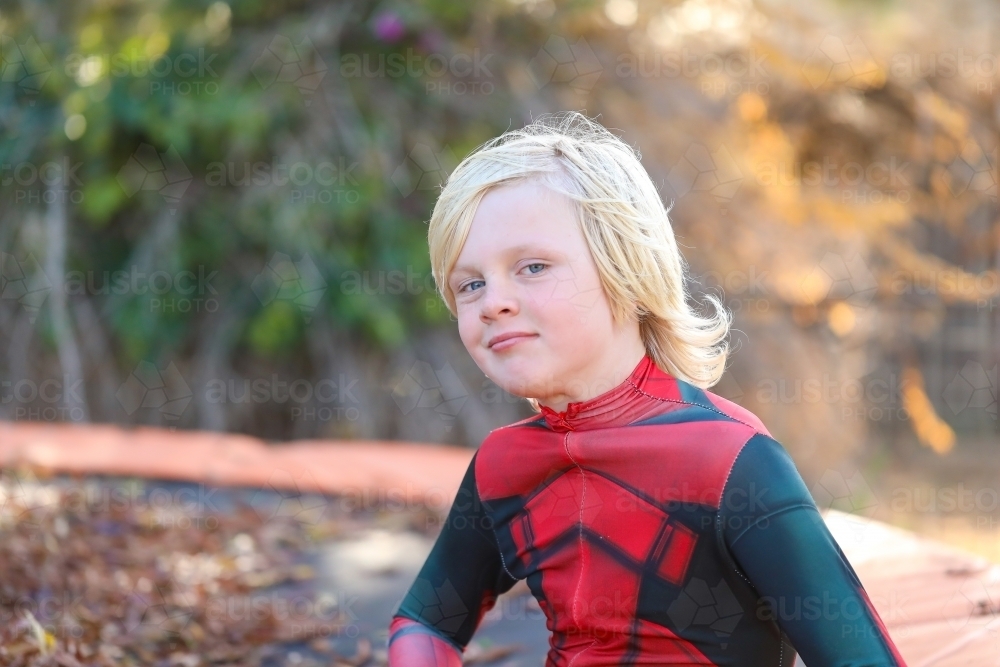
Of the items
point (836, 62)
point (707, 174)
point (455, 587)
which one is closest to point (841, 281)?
point (707, 174)

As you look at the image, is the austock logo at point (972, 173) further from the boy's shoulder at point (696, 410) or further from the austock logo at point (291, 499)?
the boy's shoulder at point (696, 410)

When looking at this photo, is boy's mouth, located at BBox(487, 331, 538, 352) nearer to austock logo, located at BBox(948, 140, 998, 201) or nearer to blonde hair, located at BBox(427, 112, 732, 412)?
blonde hair, located at BBox(427, 112, 732, 412)

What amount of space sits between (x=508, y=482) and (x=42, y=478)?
8.47 ft

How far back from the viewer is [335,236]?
480 cm

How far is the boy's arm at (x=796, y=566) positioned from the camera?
1.01 m

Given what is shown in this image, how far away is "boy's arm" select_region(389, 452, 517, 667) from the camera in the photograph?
1355 millimetres

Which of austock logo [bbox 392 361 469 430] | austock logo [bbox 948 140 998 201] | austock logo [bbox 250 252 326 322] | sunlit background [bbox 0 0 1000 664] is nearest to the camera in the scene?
austock logo [bbox 250 252 326 322]

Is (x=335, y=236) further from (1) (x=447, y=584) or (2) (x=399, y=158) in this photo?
(1) (x=447, y=584)

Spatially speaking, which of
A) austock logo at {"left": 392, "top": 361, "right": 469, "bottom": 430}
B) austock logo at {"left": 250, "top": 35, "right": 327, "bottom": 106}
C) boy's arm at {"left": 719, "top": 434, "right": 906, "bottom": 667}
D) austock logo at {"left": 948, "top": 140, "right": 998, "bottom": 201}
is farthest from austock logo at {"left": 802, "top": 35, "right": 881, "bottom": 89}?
boy's arm at {"left": 719, "top": 434, "right": 906, "bottom": 667}

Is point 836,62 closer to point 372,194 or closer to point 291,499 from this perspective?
point 372,194

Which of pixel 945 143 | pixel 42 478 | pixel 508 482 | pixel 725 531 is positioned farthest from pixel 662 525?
pixel 945 143

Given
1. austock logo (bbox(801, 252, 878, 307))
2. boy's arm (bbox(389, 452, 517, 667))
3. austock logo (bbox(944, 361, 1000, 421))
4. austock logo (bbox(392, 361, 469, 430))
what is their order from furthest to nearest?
1. austock logo (bbox(944, 361, 1000, 421))
2. austock logo (bbox(801, 252, 878, 307))
3. austock logo (bbox(392, 361, 469, 430))
4. boy's arm (bbox(389, 452, 517, 667))

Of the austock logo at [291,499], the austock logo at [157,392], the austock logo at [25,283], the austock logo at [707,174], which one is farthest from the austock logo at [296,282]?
the austock logo at [707,174]

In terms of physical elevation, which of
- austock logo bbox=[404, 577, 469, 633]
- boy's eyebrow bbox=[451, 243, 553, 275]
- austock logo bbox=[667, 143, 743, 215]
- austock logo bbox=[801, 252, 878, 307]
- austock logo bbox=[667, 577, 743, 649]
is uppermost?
austock logo bbox=[667, 143, 743, 215]
